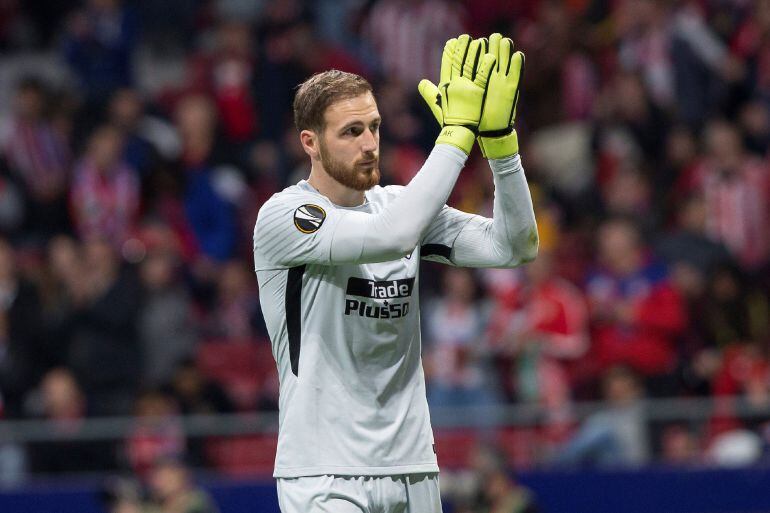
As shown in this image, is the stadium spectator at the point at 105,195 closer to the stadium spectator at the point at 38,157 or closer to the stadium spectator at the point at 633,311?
the stadium spectator at the point at 38,157

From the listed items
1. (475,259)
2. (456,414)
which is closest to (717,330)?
(456,414)

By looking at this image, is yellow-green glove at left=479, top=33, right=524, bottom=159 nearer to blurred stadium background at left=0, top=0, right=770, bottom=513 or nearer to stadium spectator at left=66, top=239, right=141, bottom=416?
blurred stadium background at left=0, top=0, right=770, bottom=513

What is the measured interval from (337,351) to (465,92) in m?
0.91

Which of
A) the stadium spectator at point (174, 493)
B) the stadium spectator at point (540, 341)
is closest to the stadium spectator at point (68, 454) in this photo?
the stadium spectator at point (174, 493)

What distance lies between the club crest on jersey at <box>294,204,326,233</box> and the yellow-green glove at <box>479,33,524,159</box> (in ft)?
1.85

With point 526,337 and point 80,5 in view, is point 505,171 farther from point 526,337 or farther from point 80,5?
point 80,5

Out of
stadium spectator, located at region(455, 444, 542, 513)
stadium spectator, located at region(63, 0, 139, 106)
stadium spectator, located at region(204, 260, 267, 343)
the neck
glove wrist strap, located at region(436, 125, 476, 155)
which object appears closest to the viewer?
glove wrist strap, located at region(436, 125, 476, 155)

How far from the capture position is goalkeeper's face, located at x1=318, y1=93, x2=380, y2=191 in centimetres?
476

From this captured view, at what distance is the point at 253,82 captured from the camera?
524 inches

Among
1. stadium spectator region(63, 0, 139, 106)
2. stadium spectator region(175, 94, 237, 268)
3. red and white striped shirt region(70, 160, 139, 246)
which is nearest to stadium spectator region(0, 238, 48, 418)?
red and white striped shirt region(70, 160, 139, 246)

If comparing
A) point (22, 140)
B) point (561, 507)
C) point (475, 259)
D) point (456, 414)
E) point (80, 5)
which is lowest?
point (561, 507)

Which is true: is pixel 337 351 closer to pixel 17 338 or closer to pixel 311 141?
pixel 311 141

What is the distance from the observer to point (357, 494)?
4.71 metres

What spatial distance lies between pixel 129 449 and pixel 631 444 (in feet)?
10.7
